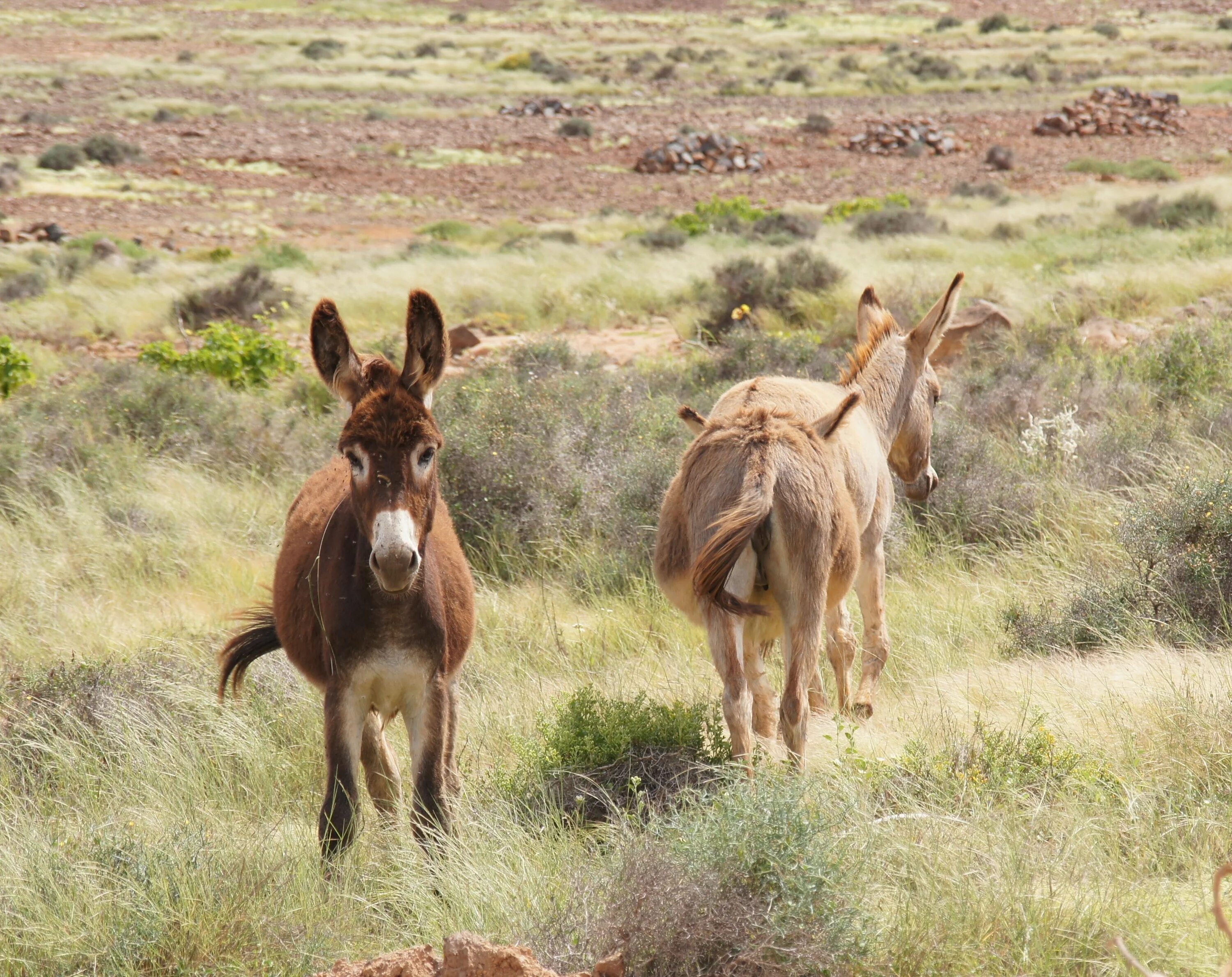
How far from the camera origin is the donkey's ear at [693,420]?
4864 millimetres

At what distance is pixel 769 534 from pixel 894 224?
18899mm

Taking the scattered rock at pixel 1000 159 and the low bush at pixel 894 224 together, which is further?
the scattered rock at pixel 1000 159

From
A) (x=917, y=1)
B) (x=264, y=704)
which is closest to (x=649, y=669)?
(x=264, y=704)

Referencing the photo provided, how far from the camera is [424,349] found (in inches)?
160

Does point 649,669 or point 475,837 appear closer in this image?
point 475,837

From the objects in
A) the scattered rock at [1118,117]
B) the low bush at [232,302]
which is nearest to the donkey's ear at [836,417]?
the low bush at [232,302]

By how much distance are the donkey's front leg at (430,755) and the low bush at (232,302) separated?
1375 cm

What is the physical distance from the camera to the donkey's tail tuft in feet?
13.9

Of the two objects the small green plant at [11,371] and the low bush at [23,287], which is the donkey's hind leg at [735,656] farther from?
the low bush at [23,287]

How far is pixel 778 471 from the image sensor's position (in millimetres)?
4508

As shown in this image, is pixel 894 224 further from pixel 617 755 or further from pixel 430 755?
pixel 430 755

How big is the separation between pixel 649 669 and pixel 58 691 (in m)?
2.90

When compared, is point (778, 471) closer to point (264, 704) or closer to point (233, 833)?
point (233, 833)

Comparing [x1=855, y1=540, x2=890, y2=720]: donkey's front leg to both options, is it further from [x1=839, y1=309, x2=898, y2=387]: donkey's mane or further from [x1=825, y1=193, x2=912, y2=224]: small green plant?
[x1=825, y1=193, x2=912, y2=224]: small green plant
